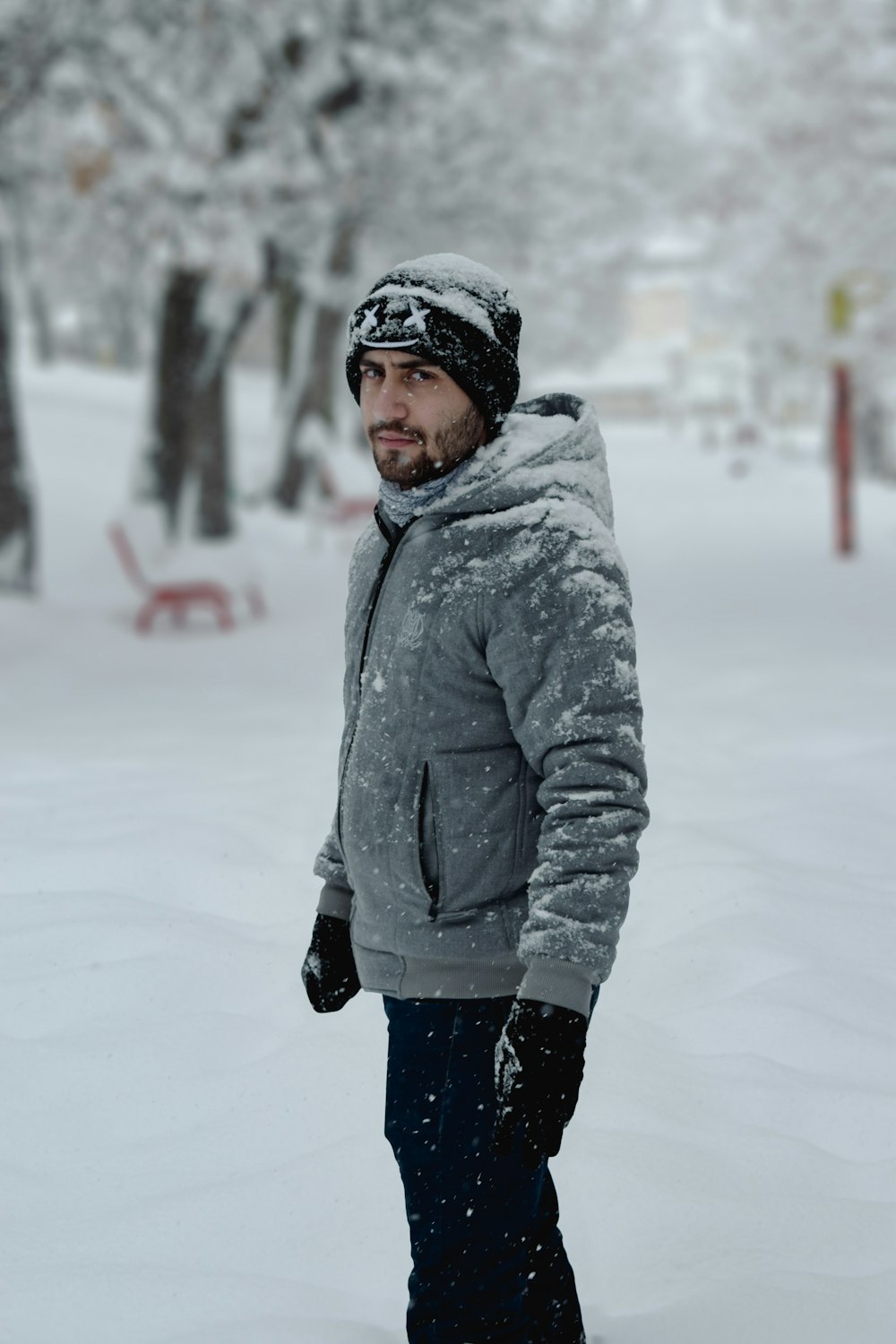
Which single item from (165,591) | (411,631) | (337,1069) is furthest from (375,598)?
(165,591)

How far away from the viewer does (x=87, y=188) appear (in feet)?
39.4

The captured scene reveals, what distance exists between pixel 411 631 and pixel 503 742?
0.72 ft

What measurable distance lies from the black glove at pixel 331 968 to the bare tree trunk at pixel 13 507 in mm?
9975

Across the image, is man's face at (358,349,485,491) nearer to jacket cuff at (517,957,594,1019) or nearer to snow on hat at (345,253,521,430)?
snow on hat at (345,253,521,430)

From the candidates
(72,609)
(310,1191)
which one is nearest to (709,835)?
(310,1191)

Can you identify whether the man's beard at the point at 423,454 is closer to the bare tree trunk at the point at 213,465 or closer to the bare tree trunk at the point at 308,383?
the bare tree trunk at the point at 213,465

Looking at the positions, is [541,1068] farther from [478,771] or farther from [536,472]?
[536,472]

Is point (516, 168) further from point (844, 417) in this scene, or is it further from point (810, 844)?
point (810, 844)

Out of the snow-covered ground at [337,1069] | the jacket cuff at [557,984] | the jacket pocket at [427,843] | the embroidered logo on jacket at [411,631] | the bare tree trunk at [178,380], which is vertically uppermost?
the bare tree trunk at [178,380]

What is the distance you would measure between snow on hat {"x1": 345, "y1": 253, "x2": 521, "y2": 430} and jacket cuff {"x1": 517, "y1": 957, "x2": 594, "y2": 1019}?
0.86m

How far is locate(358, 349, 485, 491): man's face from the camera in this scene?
2279 mm

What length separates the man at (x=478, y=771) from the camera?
2.13 m

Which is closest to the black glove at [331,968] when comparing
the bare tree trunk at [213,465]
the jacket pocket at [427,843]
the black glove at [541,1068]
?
the jacket pocket at [427,843]

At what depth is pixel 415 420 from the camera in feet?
7.47
